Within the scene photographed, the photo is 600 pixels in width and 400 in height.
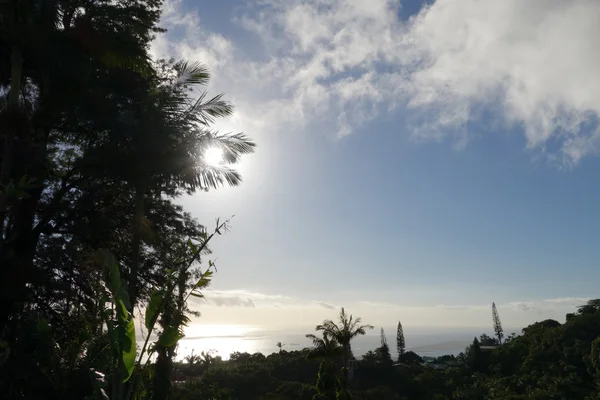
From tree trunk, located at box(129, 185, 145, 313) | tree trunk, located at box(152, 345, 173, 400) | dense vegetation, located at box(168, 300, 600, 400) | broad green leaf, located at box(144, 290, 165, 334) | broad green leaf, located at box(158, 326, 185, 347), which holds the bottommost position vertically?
dense vegetation, located at box(168, 300, 600, 400)

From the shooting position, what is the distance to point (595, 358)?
135 ft

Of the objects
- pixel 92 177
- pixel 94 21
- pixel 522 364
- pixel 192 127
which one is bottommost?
pixel 522 364

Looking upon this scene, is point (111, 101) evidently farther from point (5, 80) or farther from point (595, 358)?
point (595, 358)

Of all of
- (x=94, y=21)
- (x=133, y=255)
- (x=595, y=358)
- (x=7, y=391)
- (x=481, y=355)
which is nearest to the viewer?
(x=7, y=391)

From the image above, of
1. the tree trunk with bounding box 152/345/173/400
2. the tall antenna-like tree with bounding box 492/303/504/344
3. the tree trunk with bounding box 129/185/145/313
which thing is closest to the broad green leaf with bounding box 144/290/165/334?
the tree trunk with bounding box 129/185/145/313

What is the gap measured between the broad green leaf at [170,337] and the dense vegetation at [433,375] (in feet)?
53.8

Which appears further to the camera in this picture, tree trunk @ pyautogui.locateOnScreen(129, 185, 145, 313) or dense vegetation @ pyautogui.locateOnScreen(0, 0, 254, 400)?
tree trunk @ pyautogui.locateOnScreen(129, 185, 145, 313)

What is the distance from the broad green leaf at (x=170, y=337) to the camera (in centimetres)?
611

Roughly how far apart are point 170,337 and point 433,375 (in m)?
40.2

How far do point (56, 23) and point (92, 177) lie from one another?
3.53 metres

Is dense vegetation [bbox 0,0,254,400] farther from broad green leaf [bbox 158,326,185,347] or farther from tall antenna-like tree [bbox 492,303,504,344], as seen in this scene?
tall antenna-like tree [bbox 492,303,504,344]

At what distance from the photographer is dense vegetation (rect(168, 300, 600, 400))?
2962cm

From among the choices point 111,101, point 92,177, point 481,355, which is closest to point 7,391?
point 92,177

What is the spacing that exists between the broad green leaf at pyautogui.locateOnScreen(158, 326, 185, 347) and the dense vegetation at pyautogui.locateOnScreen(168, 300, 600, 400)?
1639 centimetres
